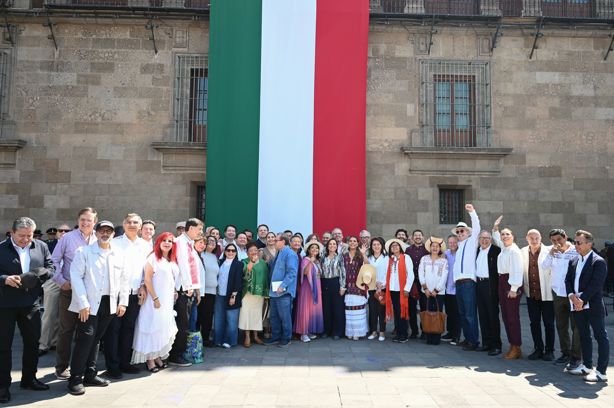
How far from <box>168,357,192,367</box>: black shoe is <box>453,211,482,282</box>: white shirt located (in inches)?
175

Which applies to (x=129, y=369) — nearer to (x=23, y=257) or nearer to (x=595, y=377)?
(x=23, y=257)

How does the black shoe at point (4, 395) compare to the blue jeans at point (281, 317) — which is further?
the blue jeans at point (281, 317)

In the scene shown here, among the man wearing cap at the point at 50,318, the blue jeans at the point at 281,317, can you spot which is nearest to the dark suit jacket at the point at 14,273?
the man wearing cap at the point at 50,318

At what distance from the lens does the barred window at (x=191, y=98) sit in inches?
522

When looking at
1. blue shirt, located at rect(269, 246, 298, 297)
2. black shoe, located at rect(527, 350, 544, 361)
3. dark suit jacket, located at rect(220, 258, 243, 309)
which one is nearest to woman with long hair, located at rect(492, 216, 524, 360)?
black shoe, located at rect(527, 350, 544, 361)

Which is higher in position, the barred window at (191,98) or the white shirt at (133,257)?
the barred window at (191,98)

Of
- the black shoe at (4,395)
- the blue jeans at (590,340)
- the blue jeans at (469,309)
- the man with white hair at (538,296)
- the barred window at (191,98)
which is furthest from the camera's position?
the barred window at (191,98)

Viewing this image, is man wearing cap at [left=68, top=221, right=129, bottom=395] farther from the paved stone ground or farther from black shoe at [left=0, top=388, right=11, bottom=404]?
black shoe at [left=0, top=388, right=11, bottom=404]

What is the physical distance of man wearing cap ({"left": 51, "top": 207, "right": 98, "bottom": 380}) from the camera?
5.95 m

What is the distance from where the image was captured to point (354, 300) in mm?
8672

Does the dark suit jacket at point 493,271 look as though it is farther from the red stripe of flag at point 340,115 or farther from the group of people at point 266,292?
the red stripe of flag at point 340,115

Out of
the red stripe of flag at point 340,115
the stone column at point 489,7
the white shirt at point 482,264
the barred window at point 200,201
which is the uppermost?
the stone column at point 489,7

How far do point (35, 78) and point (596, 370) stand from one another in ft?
45.9

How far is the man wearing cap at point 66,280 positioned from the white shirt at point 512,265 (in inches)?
230
